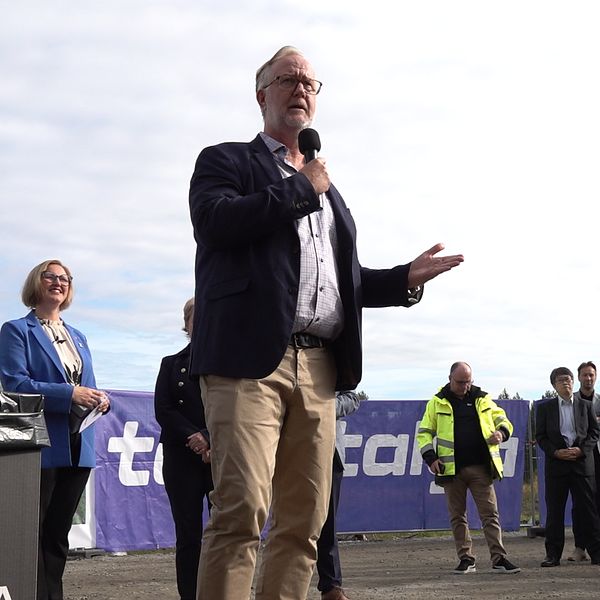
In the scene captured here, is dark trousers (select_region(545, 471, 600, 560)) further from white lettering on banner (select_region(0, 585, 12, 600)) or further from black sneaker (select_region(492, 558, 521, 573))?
white lettering on banner (select_region(0, 585, 12, 600))

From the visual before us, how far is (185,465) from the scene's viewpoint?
6.60 meters

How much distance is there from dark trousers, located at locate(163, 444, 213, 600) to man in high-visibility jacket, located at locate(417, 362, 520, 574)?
4.99m

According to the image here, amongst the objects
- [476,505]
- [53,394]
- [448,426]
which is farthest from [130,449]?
[53,394]

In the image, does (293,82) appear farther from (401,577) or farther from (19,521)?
(401,577)

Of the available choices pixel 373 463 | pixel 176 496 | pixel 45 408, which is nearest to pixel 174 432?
pixel 176 496

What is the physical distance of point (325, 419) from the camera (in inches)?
149

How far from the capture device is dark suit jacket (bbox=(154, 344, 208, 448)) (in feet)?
22.0

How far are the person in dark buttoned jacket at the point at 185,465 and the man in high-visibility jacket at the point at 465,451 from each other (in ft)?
15.9

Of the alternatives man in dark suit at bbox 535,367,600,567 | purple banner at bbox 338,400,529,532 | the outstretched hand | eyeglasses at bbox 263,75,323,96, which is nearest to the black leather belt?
the outstretched hand

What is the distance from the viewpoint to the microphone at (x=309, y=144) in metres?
3.85

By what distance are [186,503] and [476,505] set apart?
5438mm

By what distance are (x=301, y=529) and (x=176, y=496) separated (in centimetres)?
293

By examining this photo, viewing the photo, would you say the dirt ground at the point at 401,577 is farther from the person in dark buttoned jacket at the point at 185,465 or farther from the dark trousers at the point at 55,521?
the dark trousers at the point at 55,521

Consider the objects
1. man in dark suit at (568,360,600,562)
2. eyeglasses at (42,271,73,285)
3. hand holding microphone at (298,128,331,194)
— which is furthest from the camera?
man in dark suit at (568,360,600,562)
